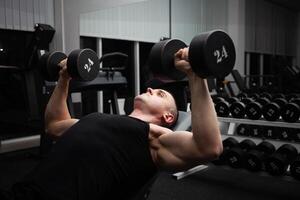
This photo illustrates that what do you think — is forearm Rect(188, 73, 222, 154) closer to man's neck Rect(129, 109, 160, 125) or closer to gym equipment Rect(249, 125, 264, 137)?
man's neck Rect(129, 109, 160, 125)

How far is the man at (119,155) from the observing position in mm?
1040

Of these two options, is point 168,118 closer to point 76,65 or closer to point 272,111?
point 76,65

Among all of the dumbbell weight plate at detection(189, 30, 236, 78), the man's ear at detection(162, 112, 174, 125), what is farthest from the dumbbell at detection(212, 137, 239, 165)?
the dumbbell weight plate at detection(189, 30, 236, 78)

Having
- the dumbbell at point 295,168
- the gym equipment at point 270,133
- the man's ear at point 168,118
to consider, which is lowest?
the dumbbell at point 295,168

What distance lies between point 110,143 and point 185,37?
4.14 metres

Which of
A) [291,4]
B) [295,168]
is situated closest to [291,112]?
[295,168]

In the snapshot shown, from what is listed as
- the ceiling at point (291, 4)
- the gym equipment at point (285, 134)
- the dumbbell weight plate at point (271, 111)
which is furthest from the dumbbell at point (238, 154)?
the ceiling at point (291, 4)

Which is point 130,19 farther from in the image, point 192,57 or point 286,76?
point 192,57

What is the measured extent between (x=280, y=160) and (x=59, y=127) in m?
1.72

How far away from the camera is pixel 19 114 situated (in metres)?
4.19

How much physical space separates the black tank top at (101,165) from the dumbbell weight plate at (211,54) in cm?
33

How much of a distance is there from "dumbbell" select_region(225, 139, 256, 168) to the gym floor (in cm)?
18

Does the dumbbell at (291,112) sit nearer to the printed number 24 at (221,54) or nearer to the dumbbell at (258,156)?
the dumbbell at (258,156)

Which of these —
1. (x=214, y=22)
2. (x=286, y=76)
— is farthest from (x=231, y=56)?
(x=214, y=22)
